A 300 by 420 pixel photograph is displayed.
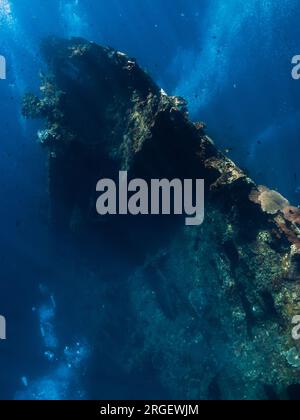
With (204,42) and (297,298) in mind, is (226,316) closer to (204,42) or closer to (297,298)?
(297,298)

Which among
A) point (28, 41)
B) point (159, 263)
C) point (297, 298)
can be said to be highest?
point (28, 41)

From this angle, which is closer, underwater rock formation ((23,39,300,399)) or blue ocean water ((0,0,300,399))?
underwater rock formation ((23,39,300,399))

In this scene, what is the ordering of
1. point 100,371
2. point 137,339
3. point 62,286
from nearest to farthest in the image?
point 137,339, point 100,371, point 62,286

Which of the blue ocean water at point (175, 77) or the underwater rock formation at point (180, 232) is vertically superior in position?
the blue ocean water at point (175, 77)

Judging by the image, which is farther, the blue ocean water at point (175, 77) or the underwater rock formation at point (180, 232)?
the blue ocean water at point (175, 77)

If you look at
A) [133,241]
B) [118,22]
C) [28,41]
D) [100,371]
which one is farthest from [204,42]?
[100,371]
